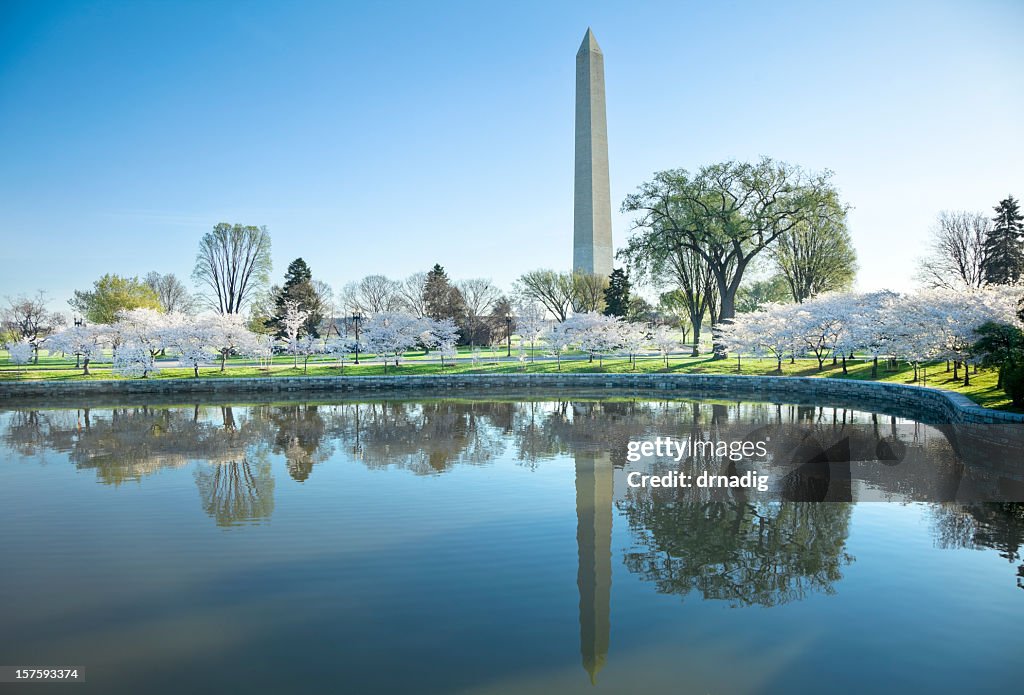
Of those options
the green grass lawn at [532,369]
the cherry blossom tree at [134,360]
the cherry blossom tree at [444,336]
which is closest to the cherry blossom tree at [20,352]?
the green grass lawn at [532,369]

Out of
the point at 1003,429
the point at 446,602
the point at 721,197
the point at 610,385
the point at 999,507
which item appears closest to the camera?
the point at 446,602

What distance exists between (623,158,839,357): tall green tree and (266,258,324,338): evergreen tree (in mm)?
26566

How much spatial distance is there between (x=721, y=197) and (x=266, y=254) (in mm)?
37904

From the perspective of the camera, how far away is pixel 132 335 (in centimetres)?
3694

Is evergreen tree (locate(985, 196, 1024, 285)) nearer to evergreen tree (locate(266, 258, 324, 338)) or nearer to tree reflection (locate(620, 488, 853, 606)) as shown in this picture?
tree reflection (locate(620, 488, 853, 606))

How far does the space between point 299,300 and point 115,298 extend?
12716 millimetres

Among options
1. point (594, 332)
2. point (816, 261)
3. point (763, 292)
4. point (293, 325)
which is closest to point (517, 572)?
point (594, 332)

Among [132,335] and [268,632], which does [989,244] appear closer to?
[268,632]

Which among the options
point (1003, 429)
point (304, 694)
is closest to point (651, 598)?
point (304, 694)

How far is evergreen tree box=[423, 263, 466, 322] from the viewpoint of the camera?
50406 mm

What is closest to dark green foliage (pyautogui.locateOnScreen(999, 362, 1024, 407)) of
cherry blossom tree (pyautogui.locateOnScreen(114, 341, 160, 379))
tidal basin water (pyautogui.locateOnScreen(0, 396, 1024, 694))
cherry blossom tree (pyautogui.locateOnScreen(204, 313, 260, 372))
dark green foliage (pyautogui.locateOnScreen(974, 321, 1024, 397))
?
dark green foliage (pyautogui.locateOnScreen(974, 321, 1024, 397))

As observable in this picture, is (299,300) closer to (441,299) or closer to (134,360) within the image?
(441,299)

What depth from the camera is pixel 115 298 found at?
4403 cm

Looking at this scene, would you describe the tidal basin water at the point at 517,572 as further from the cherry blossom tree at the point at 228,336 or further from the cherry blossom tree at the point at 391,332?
the cherry blossom tree at the point at 391,332
